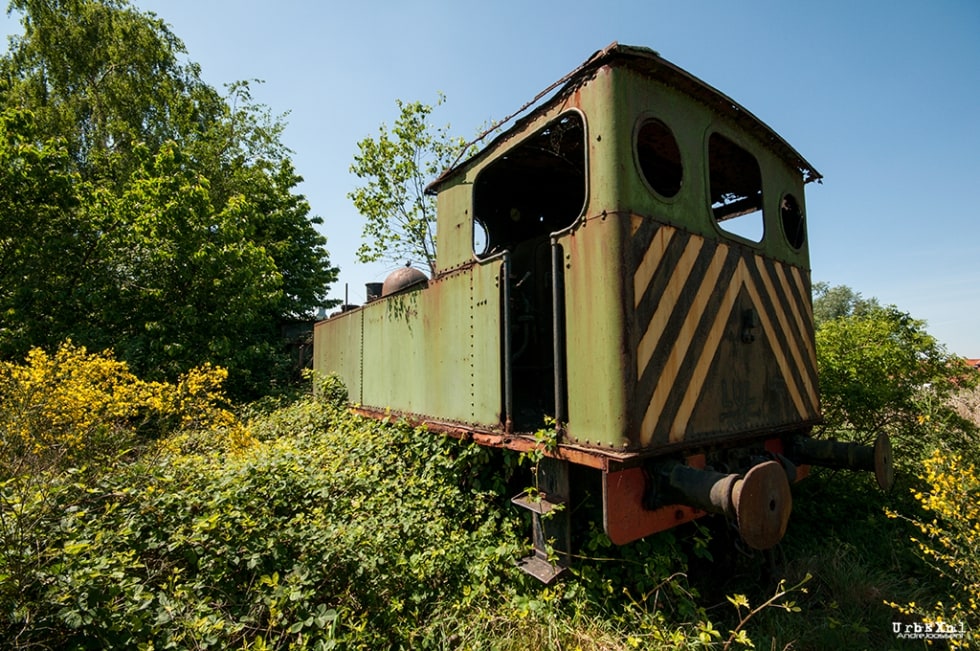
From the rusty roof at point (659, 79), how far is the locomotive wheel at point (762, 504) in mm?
2438

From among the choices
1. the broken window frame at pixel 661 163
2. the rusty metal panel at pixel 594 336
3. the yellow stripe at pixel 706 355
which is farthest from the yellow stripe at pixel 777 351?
the rusty metal panel at pixel 594 336

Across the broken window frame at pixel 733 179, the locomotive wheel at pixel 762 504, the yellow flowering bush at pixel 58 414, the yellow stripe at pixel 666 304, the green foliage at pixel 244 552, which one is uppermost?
the broken window frame at pixel 733 179

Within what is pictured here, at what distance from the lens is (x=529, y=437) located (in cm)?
307

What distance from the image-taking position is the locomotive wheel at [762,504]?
7.25ft

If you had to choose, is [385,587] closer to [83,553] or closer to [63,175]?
[83,553]

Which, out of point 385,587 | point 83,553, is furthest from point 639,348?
point 83,553

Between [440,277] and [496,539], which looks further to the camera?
[440,277]

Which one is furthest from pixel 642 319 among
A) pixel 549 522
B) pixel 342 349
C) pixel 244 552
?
pixel 342 349

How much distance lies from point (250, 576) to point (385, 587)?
81cm

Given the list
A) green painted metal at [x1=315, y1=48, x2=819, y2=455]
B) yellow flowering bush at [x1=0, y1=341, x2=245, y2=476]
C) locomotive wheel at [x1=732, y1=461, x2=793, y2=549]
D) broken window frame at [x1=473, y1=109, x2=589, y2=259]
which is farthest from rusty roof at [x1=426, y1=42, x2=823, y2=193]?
yellow flowering bush at [x1=0, y1=341, x2=245, y2=476]

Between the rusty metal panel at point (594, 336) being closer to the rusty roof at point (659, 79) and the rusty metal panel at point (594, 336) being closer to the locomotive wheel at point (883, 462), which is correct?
the rusty roof at point (659, 79)

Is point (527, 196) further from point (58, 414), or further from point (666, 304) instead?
point (58, 414)

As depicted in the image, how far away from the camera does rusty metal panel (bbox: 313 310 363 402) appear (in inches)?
265

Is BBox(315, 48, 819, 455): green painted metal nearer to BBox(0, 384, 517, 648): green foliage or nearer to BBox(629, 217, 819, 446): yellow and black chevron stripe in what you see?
BBox(629, 217, 819, 446): yellow and black chevron stripe
